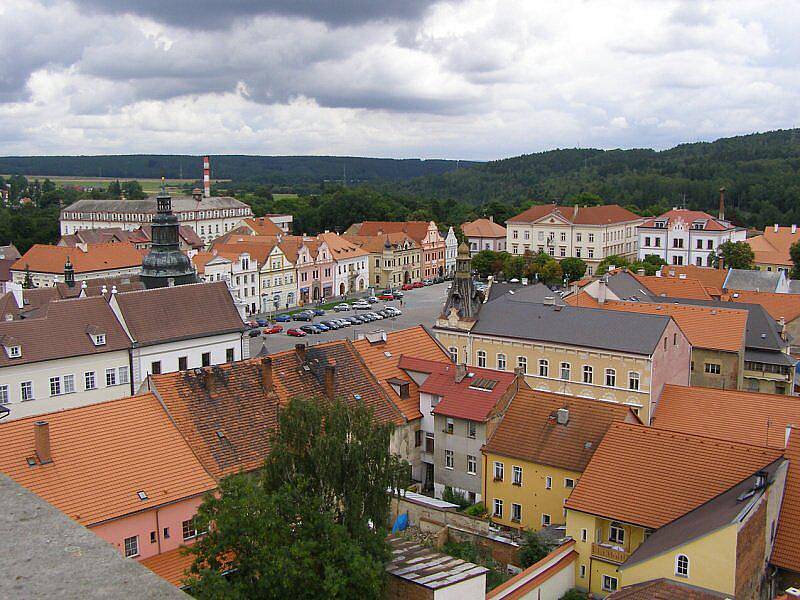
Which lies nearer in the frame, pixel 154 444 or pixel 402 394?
pixel 154 444

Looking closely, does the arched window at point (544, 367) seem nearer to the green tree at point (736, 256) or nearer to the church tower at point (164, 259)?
the church tower at point (164, 259)

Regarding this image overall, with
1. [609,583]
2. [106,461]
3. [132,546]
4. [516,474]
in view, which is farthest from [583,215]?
[132,546]

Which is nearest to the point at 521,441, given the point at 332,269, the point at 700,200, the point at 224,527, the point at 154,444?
the point at 154,444

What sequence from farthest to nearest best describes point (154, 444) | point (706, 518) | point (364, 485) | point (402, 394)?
point (402, 394), point (154, 444), point (706, 518), point (364, 485)

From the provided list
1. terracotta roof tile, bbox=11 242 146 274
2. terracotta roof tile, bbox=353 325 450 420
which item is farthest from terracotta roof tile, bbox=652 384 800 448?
terracotta roof tile, bbox=11 242 146 274

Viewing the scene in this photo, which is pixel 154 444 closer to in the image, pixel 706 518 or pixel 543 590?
pixel 543 590

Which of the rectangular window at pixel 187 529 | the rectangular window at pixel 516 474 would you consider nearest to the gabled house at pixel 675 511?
the rectangular window at pixel 516 474
